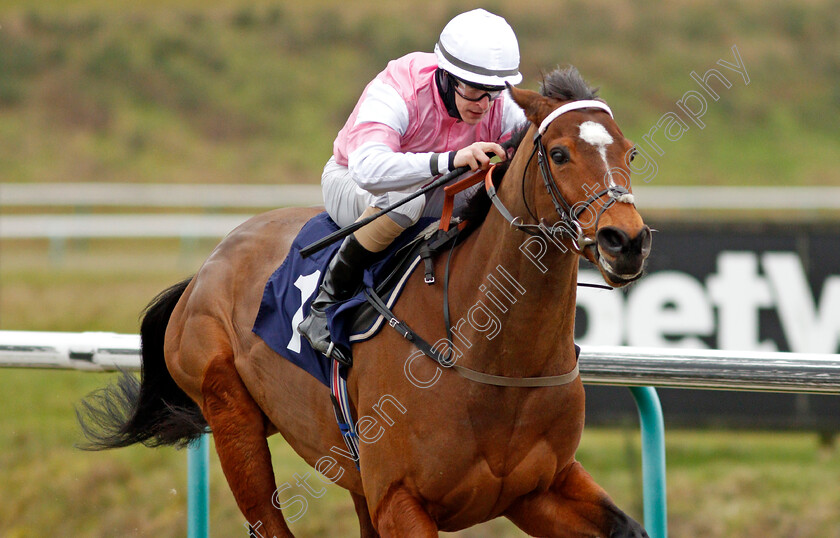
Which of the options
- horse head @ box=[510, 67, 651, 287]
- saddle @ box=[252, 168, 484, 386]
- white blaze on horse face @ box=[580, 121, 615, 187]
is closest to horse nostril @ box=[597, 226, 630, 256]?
horse head @ box=[510, 67, 651, 287]

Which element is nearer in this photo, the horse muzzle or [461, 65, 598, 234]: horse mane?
the horse muzzle

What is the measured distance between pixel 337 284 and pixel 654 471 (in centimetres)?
122

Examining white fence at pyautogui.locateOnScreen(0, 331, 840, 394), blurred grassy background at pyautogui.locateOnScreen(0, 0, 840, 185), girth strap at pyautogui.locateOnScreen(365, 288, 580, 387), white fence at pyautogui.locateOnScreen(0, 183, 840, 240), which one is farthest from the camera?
blurred grassy background at pyautogui.locateOnScreen(0, 0, 840, 185)

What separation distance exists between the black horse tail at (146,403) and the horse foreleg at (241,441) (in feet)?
0.91

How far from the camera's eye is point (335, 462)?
337 centimetres

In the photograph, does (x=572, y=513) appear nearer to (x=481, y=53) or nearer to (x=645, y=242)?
(x=645, y=242)

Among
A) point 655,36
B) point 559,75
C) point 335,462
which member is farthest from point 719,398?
point 655,36

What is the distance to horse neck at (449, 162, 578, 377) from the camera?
2785 millimetres

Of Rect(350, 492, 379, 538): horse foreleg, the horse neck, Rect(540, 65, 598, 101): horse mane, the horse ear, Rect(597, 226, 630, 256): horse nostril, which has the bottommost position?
Rect(350, 492, 379, 538): horse foreleg

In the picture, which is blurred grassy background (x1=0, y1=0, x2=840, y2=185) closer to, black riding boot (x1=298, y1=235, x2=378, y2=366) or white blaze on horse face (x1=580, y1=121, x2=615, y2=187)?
black riding boot (x1=298, y1=235, x2=378, y2=366)

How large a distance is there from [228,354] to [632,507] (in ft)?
11.9

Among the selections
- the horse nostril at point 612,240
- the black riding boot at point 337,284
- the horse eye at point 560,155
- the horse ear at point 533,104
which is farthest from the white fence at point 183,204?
the horse nostril at point 612,240

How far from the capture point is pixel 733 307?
21.0ft

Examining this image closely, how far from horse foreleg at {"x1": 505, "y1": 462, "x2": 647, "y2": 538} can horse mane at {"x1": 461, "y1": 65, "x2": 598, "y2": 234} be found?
852mm
